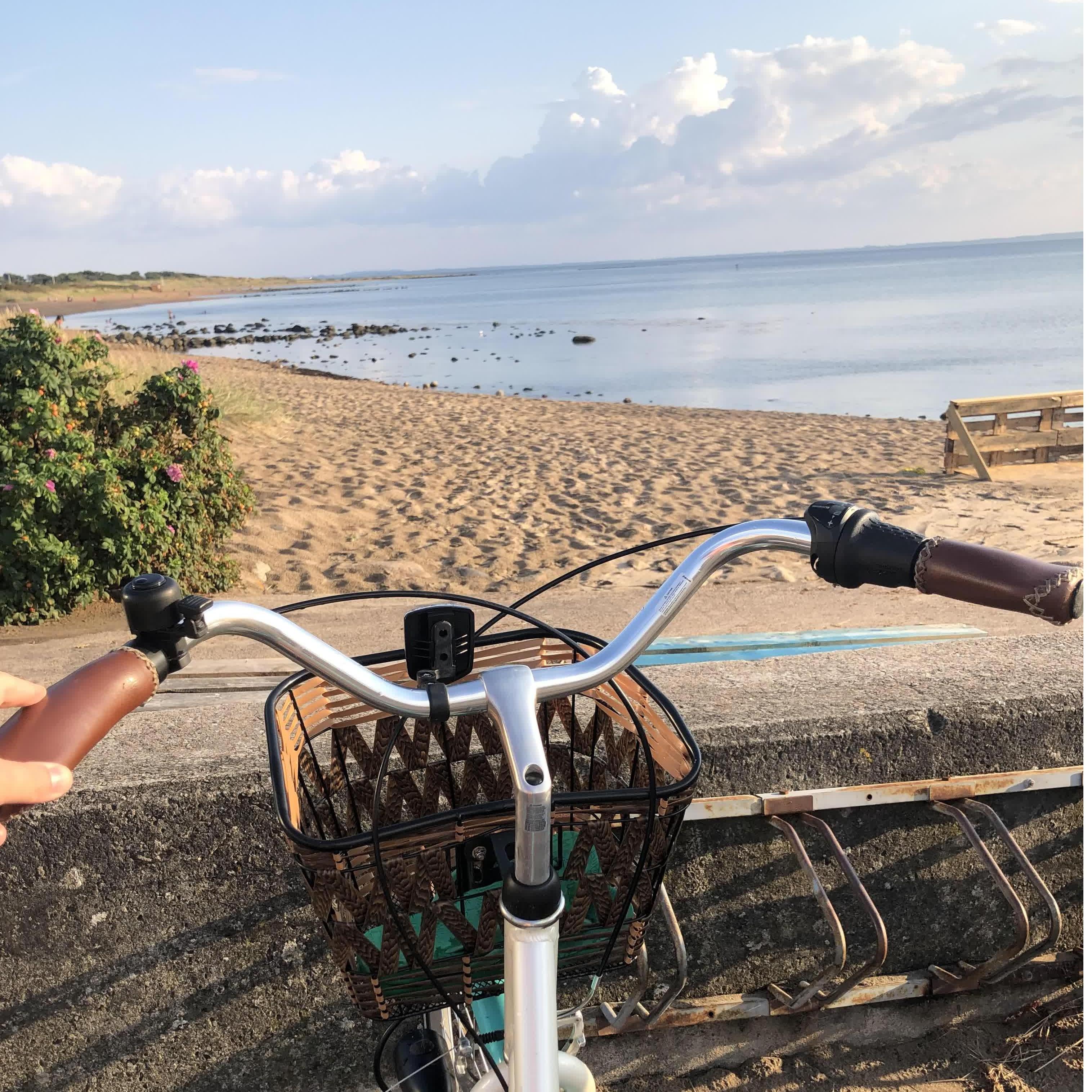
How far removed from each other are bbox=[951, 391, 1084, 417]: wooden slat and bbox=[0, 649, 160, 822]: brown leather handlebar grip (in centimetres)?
1198

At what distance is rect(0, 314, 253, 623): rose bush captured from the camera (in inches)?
230

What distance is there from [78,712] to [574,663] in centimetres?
54

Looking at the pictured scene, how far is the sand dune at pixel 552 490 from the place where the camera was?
7.96m

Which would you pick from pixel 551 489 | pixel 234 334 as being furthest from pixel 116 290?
pixel 551 489

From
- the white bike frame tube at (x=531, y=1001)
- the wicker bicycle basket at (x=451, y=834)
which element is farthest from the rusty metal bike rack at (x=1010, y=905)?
the white bike frame tube at (x=531, y=1001)

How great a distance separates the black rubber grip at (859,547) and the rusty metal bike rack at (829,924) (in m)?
1.05

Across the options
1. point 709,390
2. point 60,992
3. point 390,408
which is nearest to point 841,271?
point 709,390

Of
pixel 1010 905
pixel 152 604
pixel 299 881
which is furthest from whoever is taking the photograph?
pixel 1010 905

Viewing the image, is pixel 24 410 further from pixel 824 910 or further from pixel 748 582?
pixel 824 910

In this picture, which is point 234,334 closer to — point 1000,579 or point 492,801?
point 492,801

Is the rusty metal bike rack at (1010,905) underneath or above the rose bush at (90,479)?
underneath

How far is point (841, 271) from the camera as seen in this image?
111 metres

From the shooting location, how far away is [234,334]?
1852 inches

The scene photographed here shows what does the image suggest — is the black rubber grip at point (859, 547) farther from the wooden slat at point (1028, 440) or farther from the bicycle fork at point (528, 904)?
the wooden slat at point (1028, 440)
